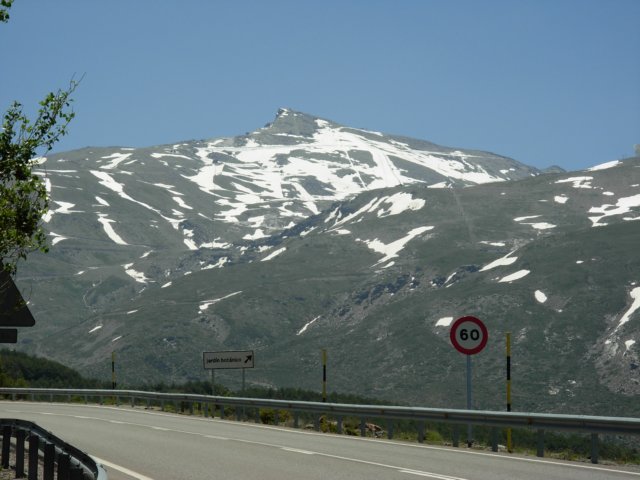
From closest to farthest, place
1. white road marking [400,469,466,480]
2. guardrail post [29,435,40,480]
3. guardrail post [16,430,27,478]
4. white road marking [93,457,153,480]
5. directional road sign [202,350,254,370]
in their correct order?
1. guardrail post [29,435,40,480]
2. white road marking [400,469,466,480]
3. white road marking [93,457,153,480]
4. guardrail post [16,430,27,478]
5. directional road sign [202,350,254,370]

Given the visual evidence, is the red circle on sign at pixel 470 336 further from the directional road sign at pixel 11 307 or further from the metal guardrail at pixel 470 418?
the directional road sign at pixel 11 307

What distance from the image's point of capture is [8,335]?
2195 cm

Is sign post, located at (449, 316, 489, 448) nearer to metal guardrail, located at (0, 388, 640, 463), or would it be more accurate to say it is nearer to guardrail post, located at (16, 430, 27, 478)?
metal guardrail, located at (0, 388, 640, 463)

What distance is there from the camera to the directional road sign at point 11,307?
2117cm

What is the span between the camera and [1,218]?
1916 centimetres

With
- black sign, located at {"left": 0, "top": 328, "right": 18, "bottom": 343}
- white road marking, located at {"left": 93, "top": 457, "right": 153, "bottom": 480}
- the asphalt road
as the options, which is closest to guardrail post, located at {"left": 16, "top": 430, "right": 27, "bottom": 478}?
white road marking, located at {"left": 93, "top": 457, "right": 153, "bottom": 480}

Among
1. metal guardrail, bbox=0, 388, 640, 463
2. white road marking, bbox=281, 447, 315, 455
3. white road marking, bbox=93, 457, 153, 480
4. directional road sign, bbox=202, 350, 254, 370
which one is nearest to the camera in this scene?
white road marking, bbox=93, 457, 153, 480

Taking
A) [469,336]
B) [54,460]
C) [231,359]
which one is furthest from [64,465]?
[231,359]

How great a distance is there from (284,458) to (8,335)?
5.76m

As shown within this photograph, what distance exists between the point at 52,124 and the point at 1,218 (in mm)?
1992

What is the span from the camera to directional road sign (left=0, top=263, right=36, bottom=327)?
2117 centimetres

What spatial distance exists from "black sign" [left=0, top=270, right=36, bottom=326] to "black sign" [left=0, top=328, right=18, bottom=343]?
27 cm

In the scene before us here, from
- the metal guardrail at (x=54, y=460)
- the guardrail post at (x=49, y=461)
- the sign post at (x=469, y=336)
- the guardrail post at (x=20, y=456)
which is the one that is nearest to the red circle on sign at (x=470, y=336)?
the sign post at (x=469, y=336)

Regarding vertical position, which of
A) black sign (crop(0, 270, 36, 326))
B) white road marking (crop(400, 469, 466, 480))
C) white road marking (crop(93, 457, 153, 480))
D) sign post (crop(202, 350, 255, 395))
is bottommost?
white road marking (crop(93, 457, 153, 480))
